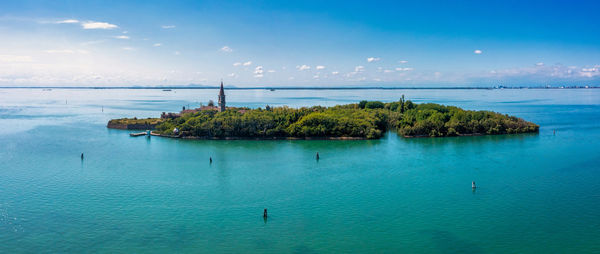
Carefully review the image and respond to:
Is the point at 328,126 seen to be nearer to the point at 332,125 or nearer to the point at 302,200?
the point at 332,125

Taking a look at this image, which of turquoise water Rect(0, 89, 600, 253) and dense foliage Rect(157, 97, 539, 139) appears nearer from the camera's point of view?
turquoise water Rect(0, 89, 600, 253)

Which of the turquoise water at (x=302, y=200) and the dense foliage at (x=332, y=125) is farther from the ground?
the dense foliage at (x=332, y=125)

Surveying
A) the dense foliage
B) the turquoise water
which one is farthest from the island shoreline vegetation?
the turquoise water

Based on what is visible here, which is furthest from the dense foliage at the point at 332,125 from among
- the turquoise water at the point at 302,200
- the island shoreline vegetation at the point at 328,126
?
the turquoise water at the point at 302,200

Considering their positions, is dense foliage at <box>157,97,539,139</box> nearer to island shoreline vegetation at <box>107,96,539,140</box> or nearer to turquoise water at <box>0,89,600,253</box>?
island shoreline vegetation at <box>107,96,539,140</box>

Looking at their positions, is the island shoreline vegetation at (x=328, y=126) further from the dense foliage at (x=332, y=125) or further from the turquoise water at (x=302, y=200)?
the turquoise water at (x=302, y=200)

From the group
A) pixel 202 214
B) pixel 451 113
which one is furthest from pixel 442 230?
pixel 451 113

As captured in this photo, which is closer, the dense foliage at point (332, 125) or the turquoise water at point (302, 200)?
the turquoise water at point (302, 200)

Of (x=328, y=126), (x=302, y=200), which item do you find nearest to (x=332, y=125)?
(x=328, y=126)
